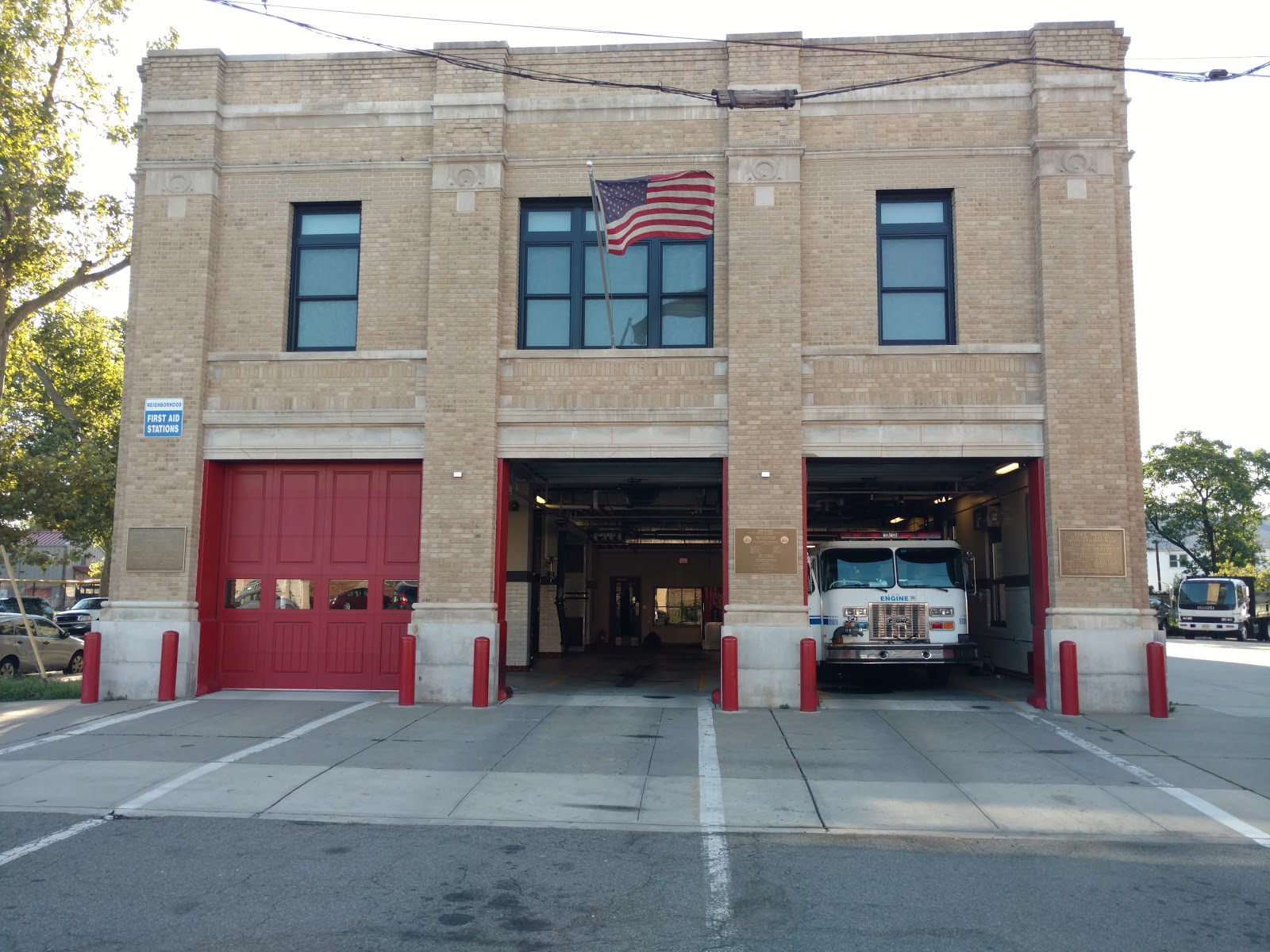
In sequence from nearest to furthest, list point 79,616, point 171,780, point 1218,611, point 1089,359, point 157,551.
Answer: point 171,780
point 1089,359
point 157,551
point 79,616
point 1218,611

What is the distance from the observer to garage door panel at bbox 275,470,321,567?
1658 centimetres

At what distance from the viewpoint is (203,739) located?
11977mm

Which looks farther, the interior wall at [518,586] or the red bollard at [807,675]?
the interior wall at [518,586]

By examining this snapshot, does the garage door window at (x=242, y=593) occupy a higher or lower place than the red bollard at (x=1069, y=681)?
higher

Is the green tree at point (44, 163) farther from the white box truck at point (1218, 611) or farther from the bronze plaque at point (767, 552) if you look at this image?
the white box truck at point (1218, 611)

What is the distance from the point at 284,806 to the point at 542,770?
8.58ft

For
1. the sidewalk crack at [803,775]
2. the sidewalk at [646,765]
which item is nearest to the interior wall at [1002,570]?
the sidewalk at [646,765]

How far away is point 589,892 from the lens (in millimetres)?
6625

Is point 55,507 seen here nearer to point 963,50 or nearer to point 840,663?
point 840,663

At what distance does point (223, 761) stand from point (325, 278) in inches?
345

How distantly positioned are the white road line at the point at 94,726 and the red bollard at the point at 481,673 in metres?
4.24

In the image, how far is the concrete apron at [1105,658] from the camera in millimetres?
14391

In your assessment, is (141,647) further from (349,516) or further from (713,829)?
(713,829)

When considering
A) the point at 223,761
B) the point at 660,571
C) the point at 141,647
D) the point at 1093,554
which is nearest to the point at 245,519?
the point at 141,647
